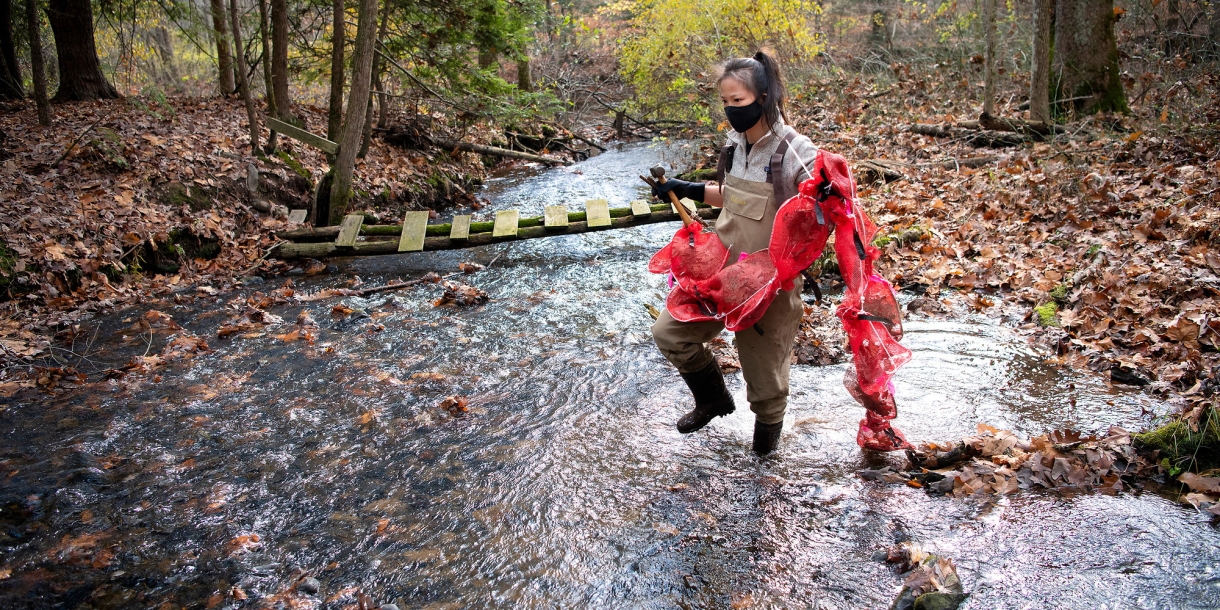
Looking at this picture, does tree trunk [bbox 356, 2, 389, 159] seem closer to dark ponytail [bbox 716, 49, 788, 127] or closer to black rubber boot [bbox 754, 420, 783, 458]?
dark ponytail [bbox 716, 49, 788, 127]

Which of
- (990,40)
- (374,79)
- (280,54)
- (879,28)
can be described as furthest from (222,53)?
(879,28)

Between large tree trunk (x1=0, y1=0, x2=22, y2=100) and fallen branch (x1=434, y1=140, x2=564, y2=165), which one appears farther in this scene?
fallen branch (x1=434, y1=140, x2=564, y2=165)

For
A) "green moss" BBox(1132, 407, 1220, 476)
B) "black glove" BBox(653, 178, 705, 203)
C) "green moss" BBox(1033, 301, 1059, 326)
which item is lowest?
"green moss" BBox(1132, 407, 1220, 476)

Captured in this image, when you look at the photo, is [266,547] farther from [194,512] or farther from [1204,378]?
[1204,378]

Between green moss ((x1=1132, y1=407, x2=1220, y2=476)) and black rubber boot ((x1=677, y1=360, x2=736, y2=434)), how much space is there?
2130mm

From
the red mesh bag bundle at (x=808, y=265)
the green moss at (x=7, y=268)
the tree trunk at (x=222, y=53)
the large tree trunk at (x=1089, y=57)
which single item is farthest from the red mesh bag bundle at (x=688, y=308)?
the tree trunk at (x=222, y=53)

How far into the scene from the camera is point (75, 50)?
12.3 metres

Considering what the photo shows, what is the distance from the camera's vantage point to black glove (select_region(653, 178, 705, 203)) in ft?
12.9

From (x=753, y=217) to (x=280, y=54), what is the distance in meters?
9.97

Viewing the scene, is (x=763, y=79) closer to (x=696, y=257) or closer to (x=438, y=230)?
(x=696, y=257)

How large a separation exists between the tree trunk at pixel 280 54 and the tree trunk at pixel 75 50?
3849 mm

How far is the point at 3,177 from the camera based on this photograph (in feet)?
Answer: 26.1

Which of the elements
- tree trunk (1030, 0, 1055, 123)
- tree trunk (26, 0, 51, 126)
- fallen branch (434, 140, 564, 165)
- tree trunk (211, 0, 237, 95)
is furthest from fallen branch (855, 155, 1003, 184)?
tree trunk (26, 0, 51, 126)

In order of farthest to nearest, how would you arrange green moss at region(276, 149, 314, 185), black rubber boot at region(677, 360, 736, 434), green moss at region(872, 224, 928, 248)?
1. green moss at region(276, 149, 314, 185)
2. green moss at region(872, 224, 928, 248)
3. black rubber boot at region(677, 360, 736, 434)
